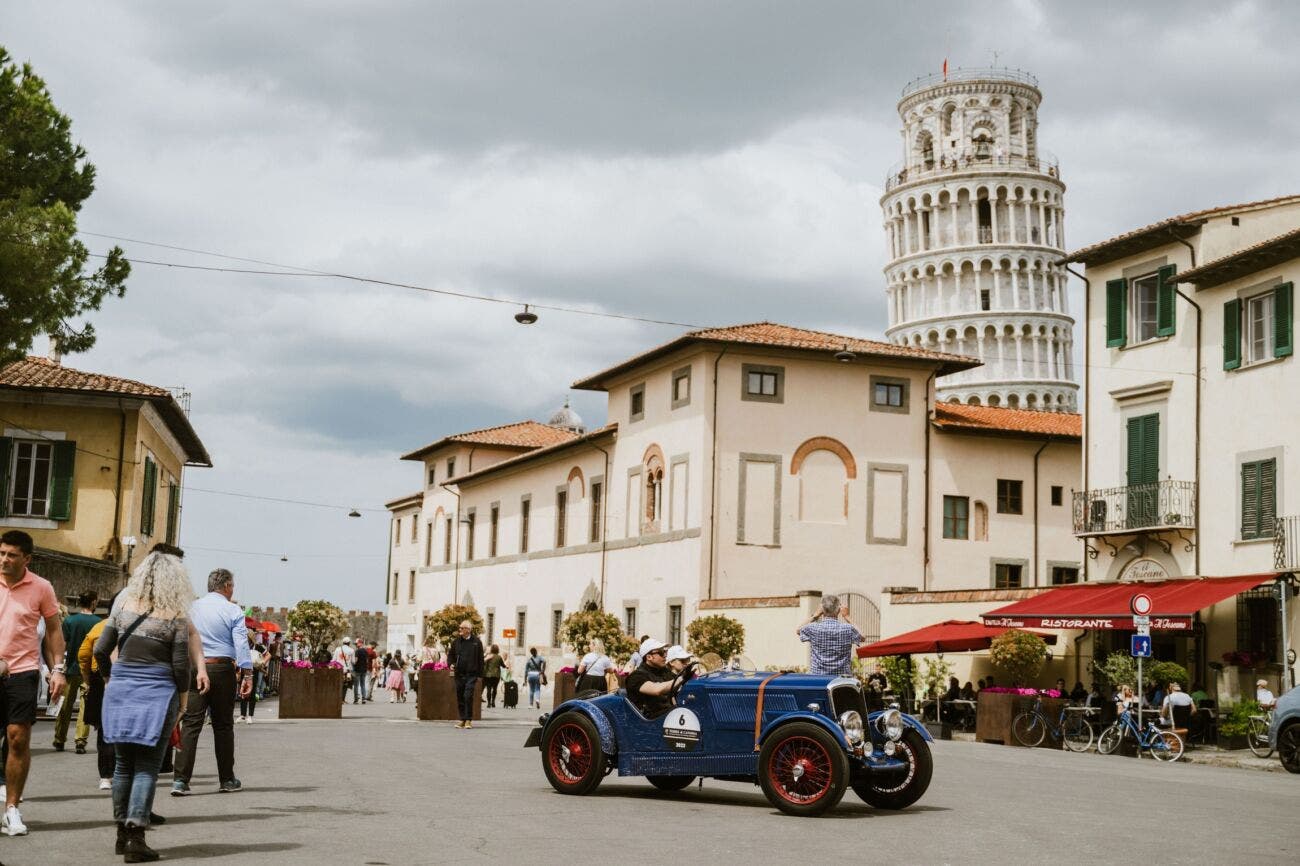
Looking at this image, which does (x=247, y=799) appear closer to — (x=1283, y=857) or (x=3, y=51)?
(x=1283, y=857)

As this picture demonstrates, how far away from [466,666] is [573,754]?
12.8 m

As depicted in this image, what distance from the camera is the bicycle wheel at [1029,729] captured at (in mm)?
28344

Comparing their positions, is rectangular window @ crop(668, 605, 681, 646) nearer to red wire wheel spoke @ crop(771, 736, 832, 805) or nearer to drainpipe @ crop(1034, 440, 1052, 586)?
drainpipe @ crop(1034, 440, 1052, 586)

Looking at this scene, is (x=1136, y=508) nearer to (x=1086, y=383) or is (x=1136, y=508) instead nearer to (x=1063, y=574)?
(x=1086, y=383)

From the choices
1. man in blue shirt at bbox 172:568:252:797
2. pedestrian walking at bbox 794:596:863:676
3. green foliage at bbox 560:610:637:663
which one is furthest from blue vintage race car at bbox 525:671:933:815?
green foliage at bbox 560:610:637:663

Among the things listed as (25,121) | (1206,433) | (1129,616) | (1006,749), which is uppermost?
(25,121)

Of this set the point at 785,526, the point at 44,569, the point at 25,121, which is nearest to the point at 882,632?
the point at 785,526

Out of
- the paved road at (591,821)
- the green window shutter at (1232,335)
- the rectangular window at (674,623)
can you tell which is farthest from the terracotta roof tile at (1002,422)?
the paved road at (591,821)

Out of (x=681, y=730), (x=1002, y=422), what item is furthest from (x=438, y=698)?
(x=1002, y=422)

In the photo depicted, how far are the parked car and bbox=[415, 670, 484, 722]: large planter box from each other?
537 inches

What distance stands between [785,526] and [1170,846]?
33134 millimetres

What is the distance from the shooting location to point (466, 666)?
25.9 meters

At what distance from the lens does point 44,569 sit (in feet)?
98.2

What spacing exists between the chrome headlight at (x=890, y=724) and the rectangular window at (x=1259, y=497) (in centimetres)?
1907
